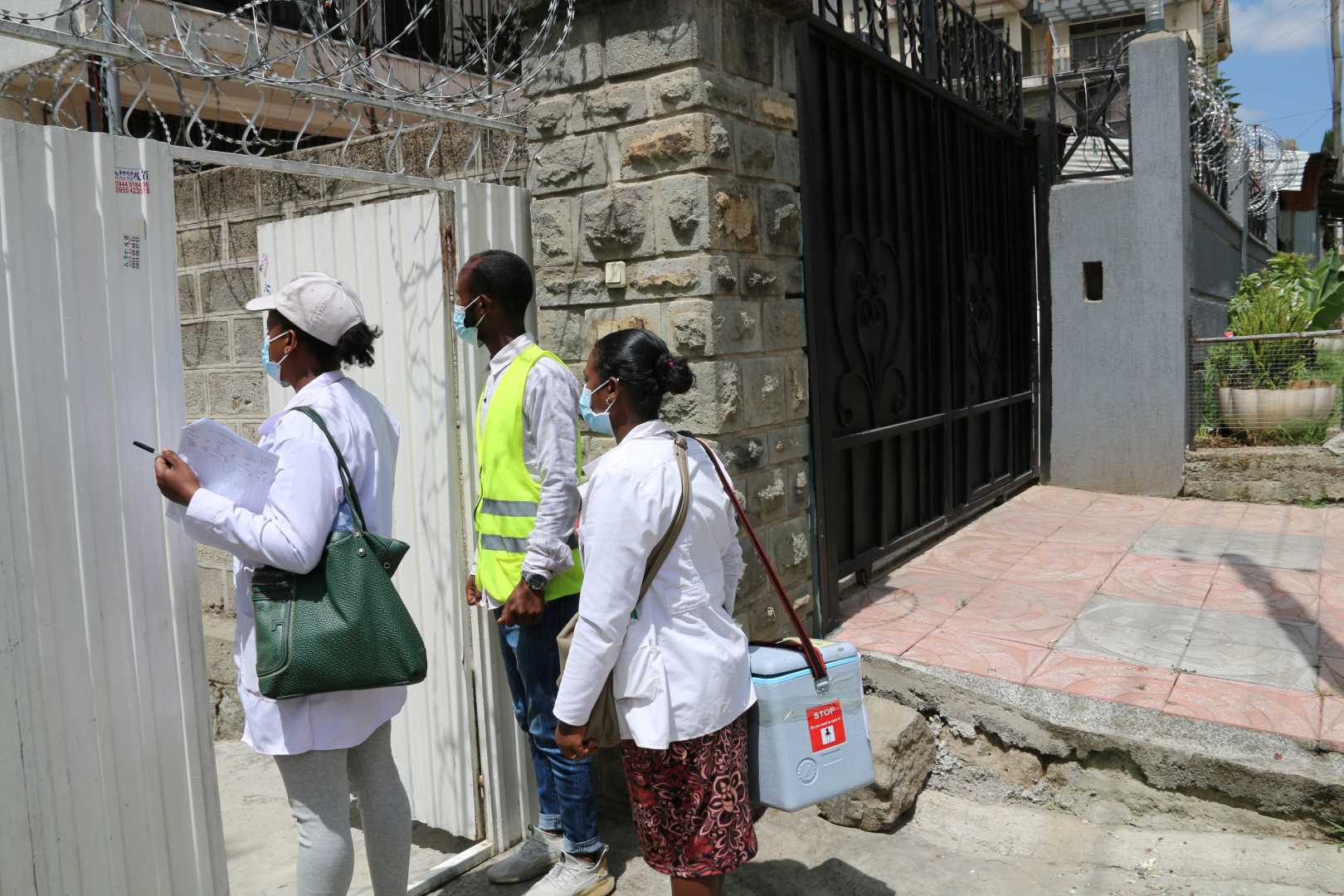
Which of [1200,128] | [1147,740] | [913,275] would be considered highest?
[1200,128]

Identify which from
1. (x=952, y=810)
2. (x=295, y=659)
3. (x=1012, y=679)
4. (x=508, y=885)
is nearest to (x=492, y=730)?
(x=508, y=885)

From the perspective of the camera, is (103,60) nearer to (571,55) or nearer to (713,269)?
(571,55)

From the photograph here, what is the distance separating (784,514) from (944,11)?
3759 millimetres

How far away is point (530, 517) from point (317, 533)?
81 centimetres

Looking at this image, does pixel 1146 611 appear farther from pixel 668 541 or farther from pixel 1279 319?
pixel 1279 319

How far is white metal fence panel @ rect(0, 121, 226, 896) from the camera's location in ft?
7.61

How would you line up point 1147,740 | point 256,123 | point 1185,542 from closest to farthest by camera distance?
point 1147,740, point 256,123, point 1185,542

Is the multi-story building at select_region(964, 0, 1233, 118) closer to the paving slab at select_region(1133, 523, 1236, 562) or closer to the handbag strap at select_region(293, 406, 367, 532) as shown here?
the paving slab at select_region(1133, 523, 1236, 562)

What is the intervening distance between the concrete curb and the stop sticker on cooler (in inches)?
55.6

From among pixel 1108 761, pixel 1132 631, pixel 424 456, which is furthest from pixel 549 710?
pixel 1132 631

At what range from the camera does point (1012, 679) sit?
12.7 feet

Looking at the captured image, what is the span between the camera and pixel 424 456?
358cm

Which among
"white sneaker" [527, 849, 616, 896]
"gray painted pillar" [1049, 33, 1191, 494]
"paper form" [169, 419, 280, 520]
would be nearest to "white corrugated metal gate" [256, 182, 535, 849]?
"white sneaker" [527, 849, 616, 896]

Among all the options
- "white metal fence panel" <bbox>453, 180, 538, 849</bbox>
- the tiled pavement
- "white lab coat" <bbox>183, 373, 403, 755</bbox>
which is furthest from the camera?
the tiled pavement
